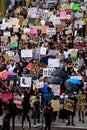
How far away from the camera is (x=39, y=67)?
95.2ft

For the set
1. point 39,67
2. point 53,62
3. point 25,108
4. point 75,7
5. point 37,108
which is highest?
point 75,7

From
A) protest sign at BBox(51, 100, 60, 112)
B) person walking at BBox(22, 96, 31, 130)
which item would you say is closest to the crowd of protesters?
person walking at BBox(22, 96, 31, 130)

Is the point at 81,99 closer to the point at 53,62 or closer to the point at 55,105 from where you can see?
the point at 55,105

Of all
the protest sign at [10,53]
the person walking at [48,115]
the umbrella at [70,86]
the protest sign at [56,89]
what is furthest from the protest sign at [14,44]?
the person walking at [48,115]

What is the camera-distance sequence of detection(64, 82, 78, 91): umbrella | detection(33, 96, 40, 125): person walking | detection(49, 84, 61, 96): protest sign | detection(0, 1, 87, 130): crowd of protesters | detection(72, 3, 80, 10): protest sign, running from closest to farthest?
detection(0, 1, 87, 130): crowd of protesters < detection(33, 96, 40, 125): person walking < detection(49, 84, 61, 96): protest sign < detection(64, 82, 78, 91): umbrella < detection(72, 3, 80, 10): protest sign

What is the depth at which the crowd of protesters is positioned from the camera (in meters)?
24.4

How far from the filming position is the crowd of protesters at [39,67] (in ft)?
80.1

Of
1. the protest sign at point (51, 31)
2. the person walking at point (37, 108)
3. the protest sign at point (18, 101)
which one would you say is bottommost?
the person walking at point (37, 108)

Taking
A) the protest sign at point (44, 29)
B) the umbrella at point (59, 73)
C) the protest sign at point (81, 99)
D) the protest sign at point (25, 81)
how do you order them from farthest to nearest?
the protest sign at point (44, 29), the umbrella at point (59, 73), the protest sign at point (25, 81), the protest sign at point (81, 99)

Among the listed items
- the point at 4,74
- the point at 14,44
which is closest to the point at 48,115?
the point at 4,74

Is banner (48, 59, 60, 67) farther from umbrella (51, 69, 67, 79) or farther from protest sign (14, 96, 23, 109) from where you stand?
protest sign (14, 96, 23, 109)

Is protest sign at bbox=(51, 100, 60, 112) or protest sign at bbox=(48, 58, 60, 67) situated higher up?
protest sign at bbox=(48, 58, 60, 67)

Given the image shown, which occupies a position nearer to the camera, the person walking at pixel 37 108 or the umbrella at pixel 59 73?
the person walking at pixel 37 108

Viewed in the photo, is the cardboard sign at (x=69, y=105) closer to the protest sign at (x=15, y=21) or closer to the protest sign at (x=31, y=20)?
the protest sign at (x=15, y=21)
